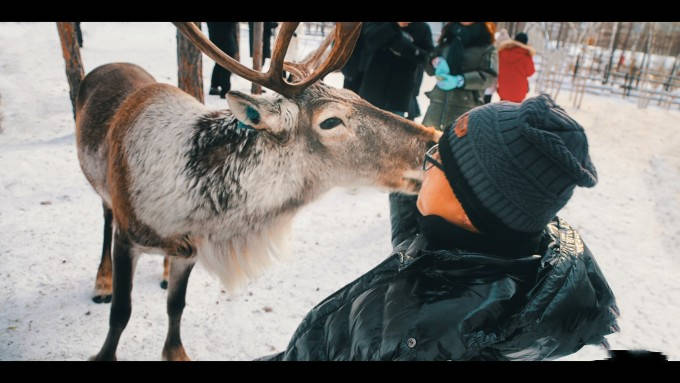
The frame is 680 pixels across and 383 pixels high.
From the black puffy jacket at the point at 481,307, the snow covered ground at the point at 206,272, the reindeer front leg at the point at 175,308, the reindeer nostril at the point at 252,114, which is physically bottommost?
the snow covered ground at the point at 206,272

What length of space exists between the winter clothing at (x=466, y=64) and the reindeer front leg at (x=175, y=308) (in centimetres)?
298

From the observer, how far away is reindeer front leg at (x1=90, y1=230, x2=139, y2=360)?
7.26 feet

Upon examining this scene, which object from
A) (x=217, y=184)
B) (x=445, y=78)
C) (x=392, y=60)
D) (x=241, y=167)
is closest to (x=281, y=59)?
(x=241, y=167)

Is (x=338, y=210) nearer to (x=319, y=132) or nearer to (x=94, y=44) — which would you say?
(x=319, y=132)

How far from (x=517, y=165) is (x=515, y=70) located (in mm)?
5689

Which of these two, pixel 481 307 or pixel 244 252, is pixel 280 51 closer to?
pixel 244 252

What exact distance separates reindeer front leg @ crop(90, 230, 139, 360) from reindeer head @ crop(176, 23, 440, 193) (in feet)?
3.11

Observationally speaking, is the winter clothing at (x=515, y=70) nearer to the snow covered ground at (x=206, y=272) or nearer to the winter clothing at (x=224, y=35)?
the snow covered ground at (x=206, y=272)

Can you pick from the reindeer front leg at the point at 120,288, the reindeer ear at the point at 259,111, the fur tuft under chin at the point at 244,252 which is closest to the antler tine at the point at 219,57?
the reindeer ear at the point at 259,111

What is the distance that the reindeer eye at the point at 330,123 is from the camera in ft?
6.61

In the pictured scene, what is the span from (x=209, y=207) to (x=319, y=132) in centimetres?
60

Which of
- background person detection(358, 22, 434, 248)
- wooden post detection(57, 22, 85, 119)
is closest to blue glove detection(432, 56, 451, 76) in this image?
background person detection(358, 22, 434, 248)
